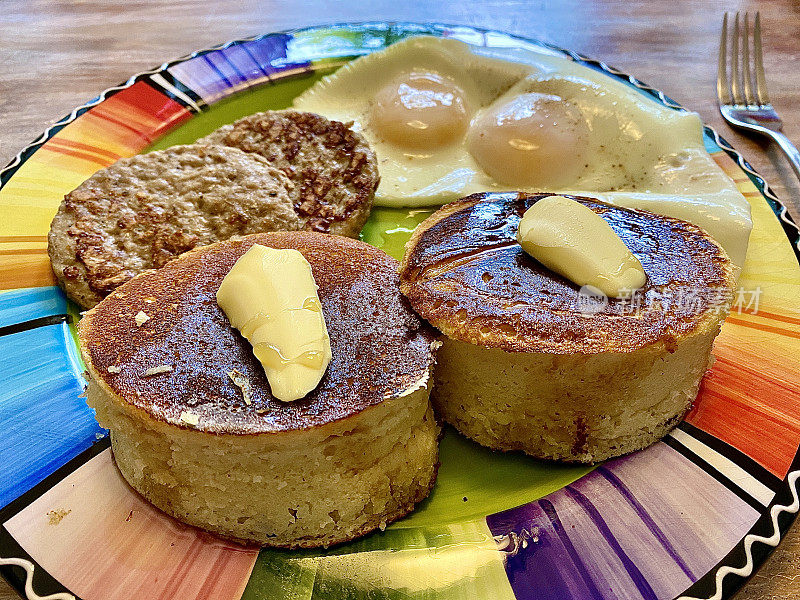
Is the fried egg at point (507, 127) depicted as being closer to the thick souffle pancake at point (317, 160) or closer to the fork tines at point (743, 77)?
the thick souffle pancake at point (317, 160)

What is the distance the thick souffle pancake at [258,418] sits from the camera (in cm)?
149

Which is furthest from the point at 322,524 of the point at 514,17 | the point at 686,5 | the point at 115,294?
the point at 686,5

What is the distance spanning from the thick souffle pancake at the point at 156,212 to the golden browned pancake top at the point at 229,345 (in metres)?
0.28

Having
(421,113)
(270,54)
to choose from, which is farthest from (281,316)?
(270,54)

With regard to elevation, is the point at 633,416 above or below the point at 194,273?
below

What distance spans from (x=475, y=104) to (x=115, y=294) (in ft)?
6.77

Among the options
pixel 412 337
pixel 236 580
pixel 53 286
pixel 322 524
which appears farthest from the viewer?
pixel 53 286

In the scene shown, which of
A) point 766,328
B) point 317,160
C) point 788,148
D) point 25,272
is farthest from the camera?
point 788,148

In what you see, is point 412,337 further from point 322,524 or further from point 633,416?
point 633,416

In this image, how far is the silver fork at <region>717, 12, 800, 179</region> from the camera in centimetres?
326

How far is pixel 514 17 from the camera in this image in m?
4.48

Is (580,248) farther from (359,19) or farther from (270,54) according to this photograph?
(359,19)

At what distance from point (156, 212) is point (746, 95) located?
3028mm

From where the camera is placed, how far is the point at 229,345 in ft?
5.45
